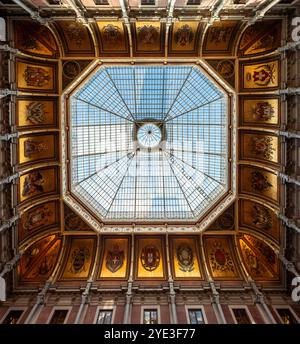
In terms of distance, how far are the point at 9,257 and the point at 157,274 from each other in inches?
452

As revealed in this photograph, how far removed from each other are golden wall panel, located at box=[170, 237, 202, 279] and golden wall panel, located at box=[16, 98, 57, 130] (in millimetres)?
14709

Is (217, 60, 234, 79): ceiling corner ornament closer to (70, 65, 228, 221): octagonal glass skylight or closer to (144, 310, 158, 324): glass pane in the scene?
(70, 65, 228, 221): octagonal glass skylight

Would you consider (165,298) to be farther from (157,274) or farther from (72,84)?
(72,84)

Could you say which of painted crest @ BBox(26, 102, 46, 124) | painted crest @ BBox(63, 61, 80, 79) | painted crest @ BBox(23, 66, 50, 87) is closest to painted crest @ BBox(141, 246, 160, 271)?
painted crest @ BBox(26, 102, 46, 124)

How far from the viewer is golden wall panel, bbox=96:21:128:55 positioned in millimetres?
19484

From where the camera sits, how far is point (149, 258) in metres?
24.0

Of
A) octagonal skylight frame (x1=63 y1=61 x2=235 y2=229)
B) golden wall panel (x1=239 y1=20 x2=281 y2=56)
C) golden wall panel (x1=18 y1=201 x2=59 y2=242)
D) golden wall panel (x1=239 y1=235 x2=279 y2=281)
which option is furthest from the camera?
octagonal skylight frame (x1=63 y1=61 x2=235 y2=229)

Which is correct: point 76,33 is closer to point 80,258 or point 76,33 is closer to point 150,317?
point 80,258

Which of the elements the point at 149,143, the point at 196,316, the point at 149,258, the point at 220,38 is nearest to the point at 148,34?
the point at 220,38

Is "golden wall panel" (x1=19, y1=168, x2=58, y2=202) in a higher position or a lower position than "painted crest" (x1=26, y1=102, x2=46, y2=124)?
lower

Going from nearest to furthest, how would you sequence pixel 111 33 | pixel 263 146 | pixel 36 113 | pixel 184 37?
pixel 111 33 → pixel 184 37 → pixel 36 113 → pixel 263 146

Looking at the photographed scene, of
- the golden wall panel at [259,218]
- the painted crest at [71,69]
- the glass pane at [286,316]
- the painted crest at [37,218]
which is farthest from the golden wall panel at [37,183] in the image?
the glass pane at [286,316]

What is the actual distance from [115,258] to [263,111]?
1721 centimetres

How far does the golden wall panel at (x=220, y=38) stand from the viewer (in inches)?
776
